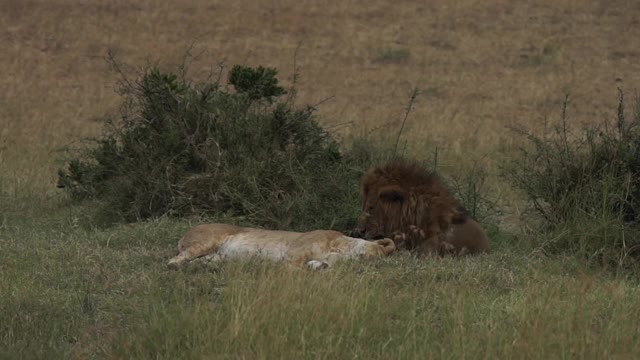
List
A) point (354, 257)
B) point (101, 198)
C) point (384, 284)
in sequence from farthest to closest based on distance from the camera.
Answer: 1. point (101, 198)
2. point (354, 257)
3. point (384, 284)

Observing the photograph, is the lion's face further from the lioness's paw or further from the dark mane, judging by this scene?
the lioness's paw

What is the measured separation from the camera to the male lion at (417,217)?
342 inches

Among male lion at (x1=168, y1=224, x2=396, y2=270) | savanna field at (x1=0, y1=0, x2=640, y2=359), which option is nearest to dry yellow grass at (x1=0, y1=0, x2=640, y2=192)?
savanna field at (x1=0, y1=0, x2=640, y2=359)

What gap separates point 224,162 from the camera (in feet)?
35.2

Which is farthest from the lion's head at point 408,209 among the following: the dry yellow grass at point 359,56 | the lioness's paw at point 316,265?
the dry yellow grass at point 359,56

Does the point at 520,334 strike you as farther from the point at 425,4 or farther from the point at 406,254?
the point at 425,4

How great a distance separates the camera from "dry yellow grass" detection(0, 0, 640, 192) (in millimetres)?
21188

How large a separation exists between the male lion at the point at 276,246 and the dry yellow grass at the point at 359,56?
779 centimetres

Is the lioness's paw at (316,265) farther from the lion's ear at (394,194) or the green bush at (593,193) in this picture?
the green bush at (593,193)

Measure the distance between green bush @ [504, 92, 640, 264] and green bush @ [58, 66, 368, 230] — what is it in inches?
67.2

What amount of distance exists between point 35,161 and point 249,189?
6.29m

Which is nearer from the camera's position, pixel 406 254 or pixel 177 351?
pixel 177 351

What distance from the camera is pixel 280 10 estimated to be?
3544 cm

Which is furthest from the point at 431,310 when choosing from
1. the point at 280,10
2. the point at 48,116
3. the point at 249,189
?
the point at 280,10
